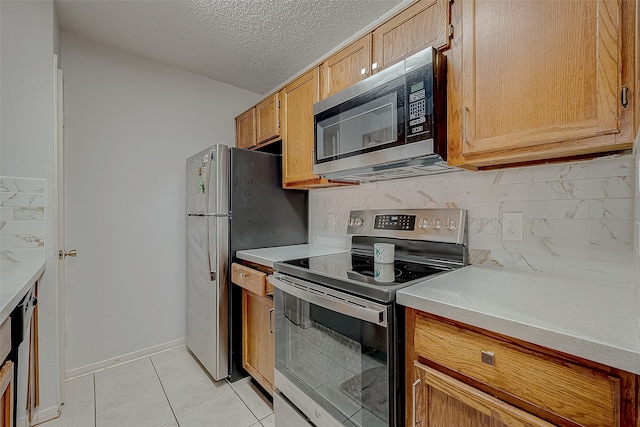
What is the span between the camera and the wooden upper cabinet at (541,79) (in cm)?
87

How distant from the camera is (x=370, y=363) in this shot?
3.66 ft

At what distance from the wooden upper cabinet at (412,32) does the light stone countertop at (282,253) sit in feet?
3.72

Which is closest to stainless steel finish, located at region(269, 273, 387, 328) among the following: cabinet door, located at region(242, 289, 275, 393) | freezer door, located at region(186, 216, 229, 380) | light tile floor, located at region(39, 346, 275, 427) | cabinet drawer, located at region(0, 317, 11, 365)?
cabinet door, located at region(242, 289, 275, 393)

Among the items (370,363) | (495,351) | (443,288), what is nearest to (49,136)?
(370,363)

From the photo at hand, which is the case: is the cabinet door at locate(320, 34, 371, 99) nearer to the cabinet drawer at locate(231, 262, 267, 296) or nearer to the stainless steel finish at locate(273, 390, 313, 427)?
the cabinet drawer at locate(231, 262, 267, 296)

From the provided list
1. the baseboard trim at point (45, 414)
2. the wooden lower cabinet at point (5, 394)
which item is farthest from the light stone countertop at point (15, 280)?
the baseboard trim at point (45, 414)

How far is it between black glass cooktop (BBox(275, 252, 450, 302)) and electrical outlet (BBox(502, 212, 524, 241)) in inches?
12.4

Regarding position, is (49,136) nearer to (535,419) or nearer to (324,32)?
(324,32)

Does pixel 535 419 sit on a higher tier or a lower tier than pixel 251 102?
lower

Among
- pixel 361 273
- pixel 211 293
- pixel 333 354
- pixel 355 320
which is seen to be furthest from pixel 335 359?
pixel 211 293

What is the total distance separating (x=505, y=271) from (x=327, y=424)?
3.30 ft

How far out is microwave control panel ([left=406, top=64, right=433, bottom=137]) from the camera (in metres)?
1.21

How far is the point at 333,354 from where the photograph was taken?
4.30 feet

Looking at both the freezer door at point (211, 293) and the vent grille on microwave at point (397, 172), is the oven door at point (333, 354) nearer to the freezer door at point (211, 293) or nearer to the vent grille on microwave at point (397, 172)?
the freezer door at point (211, 293)
